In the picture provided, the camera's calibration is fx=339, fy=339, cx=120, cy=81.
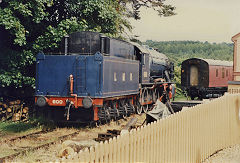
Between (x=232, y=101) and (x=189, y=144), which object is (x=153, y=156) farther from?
(x=232, y=101)

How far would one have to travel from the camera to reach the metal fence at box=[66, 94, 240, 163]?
5023 mm

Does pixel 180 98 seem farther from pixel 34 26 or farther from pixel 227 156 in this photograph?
pixel 227 156

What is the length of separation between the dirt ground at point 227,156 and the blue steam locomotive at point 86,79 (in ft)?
14.2

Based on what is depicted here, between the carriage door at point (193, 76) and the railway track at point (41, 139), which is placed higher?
the carriage door at point (193, 76)

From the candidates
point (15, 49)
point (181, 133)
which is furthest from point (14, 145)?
point (15, 49)

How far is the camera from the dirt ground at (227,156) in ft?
27.3

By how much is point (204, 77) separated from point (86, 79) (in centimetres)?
1463

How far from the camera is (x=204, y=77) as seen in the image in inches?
969

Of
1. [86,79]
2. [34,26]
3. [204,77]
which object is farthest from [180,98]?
[86,79]

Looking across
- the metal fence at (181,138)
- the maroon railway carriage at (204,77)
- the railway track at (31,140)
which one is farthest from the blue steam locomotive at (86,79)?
the maroon railway carriage at (204,77)

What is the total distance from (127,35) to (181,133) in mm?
18641

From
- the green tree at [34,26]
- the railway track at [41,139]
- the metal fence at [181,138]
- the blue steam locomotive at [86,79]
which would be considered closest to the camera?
the metal fence at [181,138]

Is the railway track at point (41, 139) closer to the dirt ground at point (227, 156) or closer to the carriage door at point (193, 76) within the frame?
the dirt ground at point (227, 156)

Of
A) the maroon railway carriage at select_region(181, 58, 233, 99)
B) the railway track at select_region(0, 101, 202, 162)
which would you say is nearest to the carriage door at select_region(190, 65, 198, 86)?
the maroon railway carriage at select_region(181, 58, 233, 99)
